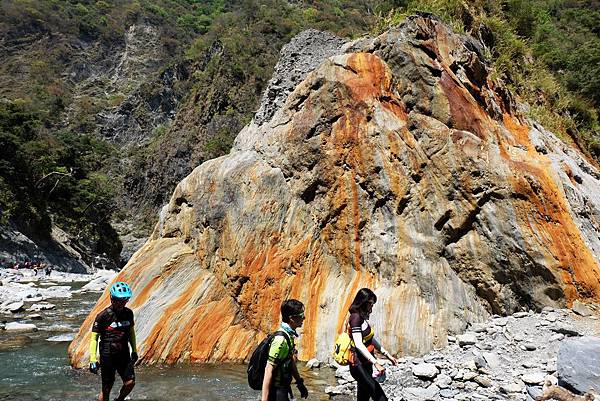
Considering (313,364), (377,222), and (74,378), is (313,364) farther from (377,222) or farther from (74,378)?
(74,378)

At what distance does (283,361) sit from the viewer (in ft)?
14.3

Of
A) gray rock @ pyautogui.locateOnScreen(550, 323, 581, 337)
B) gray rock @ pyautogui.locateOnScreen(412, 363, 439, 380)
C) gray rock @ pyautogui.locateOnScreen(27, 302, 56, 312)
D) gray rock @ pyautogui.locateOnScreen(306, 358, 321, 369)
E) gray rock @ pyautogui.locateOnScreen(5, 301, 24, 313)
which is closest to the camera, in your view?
gray rock @ pyautogui.locateOnScreen(412, 363, 439, 380)

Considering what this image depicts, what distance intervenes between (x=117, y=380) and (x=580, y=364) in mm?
7498

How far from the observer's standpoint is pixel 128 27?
412 ft

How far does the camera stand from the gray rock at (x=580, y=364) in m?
6.14

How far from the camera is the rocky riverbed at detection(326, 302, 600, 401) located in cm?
645

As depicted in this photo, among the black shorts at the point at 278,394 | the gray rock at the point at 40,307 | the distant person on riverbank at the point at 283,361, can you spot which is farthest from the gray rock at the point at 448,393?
the gray rock at the point at 40,307

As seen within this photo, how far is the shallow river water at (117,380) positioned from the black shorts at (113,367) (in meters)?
2.36

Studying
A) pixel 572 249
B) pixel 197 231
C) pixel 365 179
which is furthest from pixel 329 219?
pixel 572 249

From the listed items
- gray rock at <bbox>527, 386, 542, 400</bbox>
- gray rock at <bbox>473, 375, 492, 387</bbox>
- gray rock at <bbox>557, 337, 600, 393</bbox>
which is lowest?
gray rock at <bbox>473, 375, 492, 387</bbox>

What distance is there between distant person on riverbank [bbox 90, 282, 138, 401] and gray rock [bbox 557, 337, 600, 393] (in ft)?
18.3

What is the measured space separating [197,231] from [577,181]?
959 cm

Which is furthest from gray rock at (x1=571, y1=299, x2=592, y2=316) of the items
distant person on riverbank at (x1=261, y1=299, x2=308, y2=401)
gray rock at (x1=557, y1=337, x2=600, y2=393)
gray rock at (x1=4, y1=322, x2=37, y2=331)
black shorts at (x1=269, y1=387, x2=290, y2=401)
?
gray rock at (x1=4, y1=322, x2=37, y2=331)

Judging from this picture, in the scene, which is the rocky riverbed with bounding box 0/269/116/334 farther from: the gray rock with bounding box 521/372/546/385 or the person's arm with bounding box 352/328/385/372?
the gray rock with bounding box 521/372/546/385
